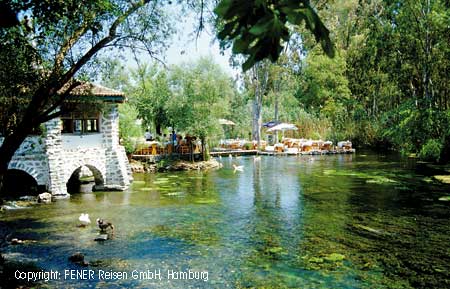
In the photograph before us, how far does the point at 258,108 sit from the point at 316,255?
32418mm

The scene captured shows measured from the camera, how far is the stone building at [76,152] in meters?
16.5

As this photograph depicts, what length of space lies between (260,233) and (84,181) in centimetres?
1293

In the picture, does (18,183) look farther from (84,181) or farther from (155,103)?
(155,103)

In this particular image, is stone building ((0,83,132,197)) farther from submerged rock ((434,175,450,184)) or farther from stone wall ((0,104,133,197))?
submerged rock ((434,175,450,184))

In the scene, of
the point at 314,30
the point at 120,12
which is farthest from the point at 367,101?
the point at 314,30

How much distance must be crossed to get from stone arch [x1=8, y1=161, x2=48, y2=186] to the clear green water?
151cm

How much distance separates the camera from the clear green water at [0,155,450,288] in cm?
823

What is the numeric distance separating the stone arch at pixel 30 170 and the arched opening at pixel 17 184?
2.95ft

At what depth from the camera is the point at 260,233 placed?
11.2m

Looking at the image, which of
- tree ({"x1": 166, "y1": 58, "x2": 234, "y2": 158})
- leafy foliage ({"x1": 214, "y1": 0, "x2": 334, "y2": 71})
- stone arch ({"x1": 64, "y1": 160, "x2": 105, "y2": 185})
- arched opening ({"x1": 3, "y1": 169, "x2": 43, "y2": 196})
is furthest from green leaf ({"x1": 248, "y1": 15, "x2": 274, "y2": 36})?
tree ({"x1": 166, "y1": 58, "x2": 234, "y2": 158})

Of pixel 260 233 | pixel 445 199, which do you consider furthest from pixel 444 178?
pixel 260 233

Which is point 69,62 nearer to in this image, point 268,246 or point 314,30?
point 268,246

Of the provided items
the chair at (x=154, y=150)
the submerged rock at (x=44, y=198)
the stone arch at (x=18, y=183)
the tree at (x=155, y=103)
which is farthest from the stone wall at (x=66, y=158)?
the tree at (x=155, y=103)

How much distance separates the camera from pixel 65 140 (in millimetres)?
17344
